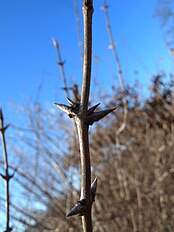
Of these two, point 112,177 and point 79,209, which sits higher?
point 112,177

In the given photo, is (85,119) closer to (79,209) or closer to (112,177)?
(79,209)

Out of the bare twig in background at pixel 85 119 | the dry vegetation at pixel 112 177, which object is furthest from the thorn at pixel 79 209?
the dry vegetation at pixel 112 177

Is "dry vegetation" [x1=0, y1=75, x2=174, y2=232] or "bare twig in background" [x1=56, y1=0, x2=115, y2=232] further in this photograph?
"dry vegetation" [x1=0, y1=75, x2=174, y2=232]

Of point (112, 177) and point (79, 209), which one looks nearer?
point (79, 209)

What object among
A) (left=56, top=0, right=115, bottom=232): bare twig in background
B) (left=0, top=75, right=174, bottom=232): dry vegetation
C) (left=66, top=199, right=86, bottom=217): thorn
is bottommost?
(left=66, top=199, right=86, bottom=217): thorn

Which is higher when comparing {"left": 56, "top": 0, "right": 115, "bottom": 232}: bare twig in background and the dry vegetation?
the dry vegetation

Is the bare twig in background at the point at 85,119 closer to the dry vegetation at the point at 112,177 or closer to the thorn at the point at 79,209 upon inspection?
Result: the thorn at the point at 79,209

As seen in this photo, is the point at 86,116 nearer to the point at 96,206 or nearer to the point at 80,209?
the point at 80,209

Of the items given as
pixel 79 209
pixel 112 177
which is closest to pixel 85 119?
pixel 79 209

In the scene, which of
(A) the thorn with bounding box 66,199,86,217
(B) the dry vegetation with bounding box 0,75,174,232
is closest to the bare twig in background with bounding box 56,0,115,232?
(A) the thorn with bounding box 66,199,86,217

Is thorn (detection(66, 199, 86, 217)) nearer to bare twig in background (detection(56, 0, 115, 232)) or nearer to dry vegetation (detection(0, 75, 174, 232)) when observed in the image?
bare twig in background (detection(56, 0, 115, 232))

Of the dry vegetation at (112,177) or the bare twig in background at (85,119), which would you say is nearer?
the bare twig in background at (85,119)
